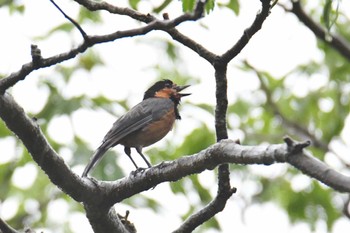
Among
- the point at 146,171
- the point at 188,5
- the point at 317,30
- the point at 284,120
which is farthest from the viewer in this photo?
the point at 284,120

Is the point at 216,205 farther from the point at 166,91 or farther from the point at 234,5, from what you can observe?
the point at 166,91

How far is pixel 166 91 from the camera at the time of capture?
9125 millimetres

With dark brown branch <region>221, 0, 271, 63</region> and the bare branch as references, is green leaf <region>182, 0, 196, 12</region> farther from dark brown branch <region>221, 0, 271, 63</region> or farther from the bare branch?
the bare branch

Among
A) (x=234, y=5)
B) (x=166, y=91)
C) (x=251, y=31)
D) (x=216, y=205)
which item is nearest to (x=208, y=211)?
(x=216, y=205)

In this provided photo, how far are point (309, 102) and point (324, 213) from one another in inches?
68.4

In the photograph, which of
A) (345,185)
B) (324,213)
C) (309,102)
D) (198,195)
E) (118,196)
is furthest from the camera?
(309,102)

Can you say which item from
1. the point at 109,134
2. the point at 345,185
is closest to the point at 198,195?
the point at 109,134

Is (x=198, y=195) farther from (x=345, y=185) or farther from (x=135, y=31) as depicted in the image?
(x=345, y=185)

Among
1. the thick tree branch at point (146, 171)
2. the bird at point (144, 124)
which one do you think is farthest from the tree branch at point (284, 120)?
the thick tree branch at point (146, 171)

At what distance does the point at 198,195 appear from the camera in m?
8.64

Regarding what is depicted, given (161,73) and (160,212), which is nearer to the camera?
(160,212)

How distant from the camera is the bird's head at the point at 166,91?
8.75 meters

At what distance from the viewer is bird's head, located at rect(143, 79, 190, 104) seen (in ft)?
28.7

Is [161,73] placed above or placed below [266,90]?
above
